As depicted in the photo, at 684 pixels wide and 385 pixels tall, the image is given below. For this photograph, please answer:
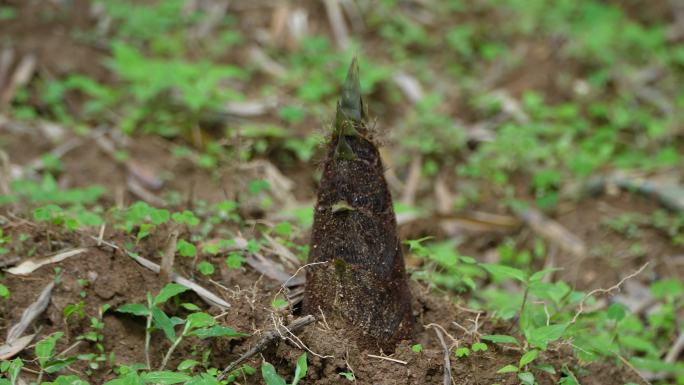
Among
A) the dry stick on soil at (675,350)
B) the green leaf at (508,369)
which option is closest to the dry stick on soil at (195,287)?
the green leaf at (508,369)

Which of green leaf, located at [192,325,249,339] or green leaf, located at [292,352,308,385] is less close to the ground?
green leaf, located at [192,325,249,339]

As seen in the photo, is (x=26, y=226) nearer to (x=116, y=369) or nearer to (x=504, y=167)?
(x=116, y=369)

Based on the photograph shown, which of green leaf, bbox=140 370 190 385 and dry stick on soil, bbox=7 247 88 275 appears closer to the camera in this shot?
green leaf, bbox=140 370 190 385

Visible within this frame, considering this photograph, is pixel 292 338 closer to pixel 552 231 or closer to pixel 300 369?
pixel 300 369

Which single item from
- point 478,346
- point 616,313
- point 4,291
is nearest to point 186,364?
point 4,291

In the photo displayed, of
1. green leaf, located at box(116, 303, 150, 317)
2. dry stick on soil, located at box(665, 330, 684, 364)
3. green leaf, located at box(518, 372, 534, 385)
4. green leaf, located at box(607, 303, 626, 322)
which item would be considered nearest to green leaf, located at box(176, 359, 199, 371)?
green leaf, located at box(116, 303, 150, 317)

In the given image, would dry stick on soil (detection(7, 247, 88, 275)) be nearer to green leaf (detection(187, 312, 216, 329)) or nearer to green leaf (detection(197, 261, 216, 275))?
green leaf (detection(197, 261, 216, 275))

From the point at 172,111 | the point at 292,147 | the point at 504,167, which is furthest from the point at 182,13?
the point at 504,167
